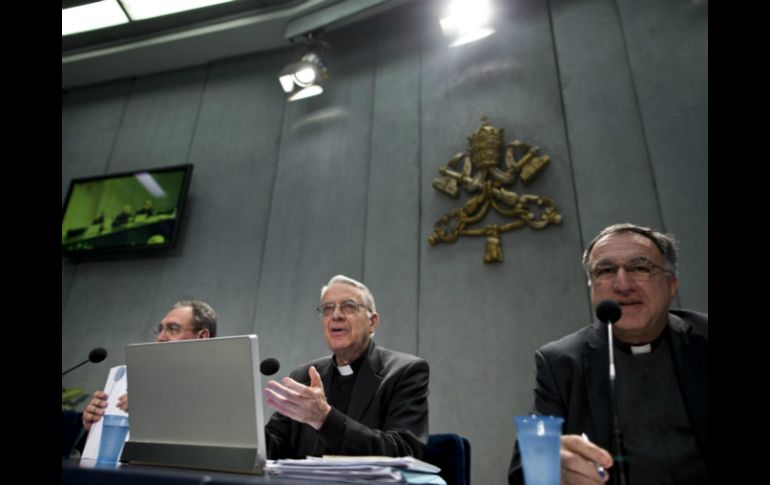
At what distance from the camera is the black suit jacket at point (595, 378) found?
1433 millimetres

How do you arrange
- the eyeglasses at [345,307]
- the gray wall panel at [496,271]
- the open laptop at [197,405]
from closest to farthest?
the open laptop at [197,405] → the eyeglasses at [345,307] → the gray wall panel at [496,271]

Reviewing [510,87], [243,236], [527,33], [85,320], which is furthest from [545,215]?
[85,320]

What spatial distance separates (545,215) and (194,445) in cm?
259

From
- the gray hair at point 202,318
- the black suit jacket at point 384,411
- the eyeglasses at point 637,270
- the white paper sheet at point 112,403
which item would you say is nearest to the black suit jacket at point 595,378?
the eyeglasses at point 637,270

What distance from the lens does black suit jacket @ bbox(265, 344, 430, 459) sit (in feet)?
6.04

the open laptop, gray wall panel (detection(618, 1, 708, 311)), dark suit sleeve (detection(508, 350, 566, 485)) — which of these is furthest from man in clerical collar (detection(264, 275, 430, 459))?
gray wall panel (detection(618, 1, 708, 311))

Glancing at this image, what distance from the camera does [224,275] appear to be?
4.14m

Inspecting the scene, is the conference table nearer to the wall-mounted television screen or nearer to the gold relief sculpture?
the gold relief sculpture

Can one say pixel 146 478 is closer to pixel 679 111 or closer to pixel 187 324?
pixel 187 324

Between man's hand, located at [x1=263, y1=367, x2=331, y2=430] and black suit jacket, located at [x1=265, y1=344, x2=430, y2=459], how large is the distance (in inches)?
13.0

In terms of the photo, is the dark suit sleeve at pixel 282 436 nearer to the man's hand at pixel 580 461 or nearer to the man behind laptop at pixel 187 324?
the man behind laptop at pixel 187 324

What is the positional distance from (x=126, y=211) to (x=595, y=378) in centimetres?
423

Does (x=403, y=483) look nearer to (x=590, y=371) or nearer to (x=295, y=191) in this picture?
(x=590, y=371)

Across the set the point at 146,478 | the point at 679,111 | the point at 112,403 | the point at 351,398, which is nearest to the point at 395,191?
the point at 679,111
